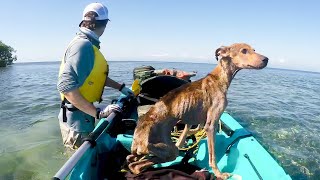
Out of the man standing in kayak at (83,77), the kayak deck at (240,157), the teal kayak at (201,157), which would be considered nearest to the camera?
the teal kayak at (201,157)

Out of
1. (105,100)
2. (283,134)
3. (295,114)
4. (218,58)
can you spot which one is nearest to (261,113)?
(295,114)

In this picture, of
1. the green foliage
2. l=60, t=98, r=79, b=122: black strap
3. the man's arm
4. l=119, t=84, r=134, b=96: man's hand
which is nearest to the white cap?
the man's arm

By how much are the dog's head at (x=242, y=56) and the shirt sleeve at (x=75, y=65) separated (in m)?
2.28

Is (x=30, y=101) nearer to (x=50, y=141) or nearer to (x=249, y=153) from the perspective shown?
(x=50, y=141)

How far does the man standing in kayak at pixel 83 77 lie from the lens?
175 inches

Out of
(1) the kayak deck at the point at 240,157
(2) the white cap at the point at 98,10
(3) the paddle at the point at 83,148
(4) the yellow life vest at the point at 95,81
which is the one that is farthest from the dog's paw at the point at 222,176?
(2) the white cap at the point at 98,10

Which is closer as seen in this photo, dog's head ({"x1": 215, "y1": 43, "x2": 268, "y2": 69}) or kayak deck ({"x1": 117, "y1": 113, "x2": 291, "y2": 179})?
kayak deck ({"x1": 117, "y1": 113, "x2": 291, "y2": 179})

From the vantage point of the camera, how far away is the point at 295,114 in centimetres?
1688

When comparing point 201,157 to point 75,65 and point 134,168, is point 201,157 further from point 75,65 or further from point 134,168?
point 75,65

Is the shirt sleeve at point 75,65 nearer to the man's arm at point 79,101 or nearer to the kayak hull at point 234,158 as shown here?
the man's arm at point 79,101

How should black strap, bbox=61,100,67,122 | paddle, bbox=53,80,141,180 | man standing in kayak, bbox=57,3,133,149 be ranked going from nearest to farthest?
paddle, bbox=53,80,141,180, man standing in kayak, bbox=57,3,133,149, black strap, bbox=61,100,67,122

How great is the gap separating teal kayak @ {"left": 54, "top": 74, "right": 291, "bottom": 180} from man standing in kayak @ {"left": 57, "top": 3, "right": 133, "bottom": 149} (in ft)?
1.14

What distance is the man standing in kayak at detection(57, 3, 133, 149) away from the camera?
4.45 meters

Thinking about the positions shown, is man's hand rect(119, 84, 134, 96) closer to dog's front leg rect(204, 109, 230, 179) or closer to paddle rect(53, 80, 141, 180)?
paddle rect(53, 80, 141, 180)
